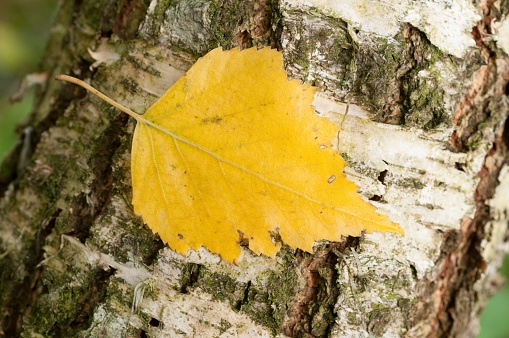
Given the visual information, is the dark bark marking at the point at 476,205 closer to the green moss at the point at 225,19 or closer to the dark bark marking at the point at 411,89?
the dark bark marking at the point at 411,89

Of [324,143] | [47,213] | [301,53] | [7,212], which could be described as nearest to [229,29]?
[301,53]

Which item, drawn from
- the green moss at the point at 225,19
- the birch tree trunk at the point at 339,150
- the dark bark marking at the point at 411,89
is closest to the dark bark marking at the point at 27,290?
the birch tree trunk at the point at 339,150

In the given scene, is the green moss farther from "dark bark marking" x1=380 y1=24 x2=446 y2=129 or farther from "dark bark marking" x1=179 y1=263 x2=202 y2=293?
"dark bark marking" x1=179 y1=263 x2=202 y2=293

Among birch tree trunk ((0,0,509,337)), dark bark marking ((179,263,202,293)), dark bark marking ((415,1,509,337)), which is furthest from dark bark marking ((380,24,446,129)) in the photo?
dark bark marking ((179,263,202,293))

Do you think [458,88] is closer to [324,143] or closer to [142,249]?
[324,143]

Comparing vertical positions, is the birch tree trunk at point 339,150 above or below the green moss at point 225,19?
below
